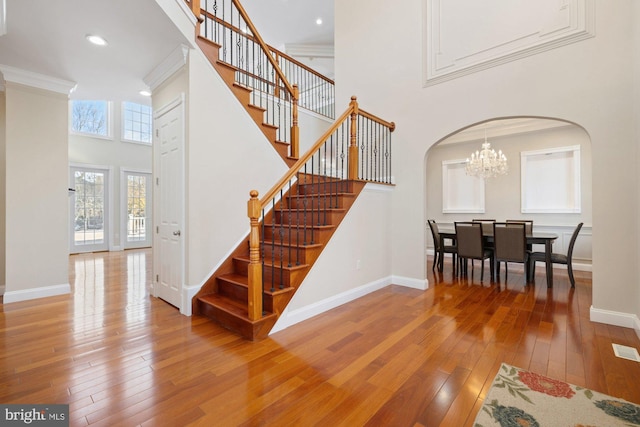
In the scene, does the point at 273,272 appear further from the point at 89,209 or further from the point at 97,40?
the point at 89,209

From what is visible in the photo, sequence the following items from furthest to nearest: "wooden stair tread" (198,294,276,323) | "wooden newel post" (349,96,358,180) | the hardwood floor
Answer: "wooden newel post" (349,96,358,180) < "wooden stair tread" (198,294,276,323) < the hardwood floor

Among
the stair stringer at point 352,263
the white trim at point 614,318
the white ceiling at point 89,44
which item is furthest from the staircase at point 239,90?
the white trim at point 614,318

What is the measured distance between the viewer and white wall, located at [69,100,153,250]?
7613mm

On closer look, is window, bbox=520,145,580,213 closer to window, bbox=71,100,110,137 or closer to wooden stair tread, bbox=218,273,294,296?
wooden stair tread, bbox=218,273,294,296

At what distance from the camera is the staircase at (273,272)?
258 centimetres

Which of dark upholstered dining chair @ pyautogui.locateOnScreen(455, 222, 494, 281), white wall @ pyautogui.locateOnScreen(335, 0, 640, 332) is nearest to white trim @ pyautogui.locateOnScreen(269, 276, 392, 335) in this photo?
white wall @ pyautogui.locateOnScreen(335, 0, 640, 332)

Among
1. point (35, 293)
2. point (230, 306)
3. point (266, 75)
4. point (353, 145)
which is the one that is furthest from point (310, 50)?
point (35, 293)

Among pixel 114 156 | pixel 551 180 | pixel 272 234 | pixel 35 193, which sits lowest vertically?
pixel 272 234

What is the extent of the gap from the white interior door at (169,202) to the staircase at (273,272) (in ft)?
1.58

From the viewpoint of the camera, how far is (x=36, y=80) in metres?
3.55

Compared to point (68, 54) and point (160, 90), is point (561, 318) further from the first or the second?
point (68, 54)

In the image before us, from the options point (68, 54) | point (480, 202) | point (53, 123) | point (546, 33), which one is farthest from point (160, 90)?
point (480, 202)

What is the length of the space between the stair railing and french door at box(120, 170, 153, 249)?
6534mm

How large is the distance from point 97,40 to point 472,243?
18.7 feet
